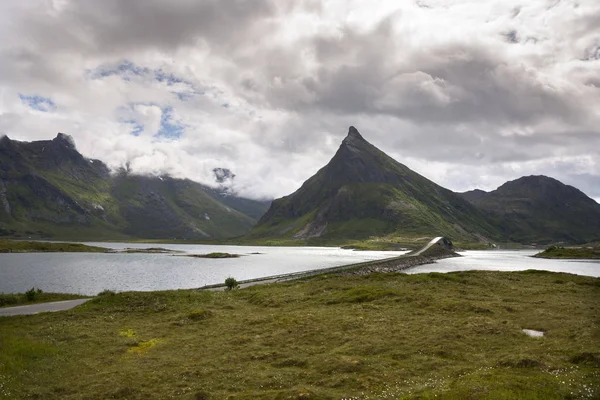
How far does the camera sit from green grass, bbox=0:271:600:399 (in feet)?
83.3

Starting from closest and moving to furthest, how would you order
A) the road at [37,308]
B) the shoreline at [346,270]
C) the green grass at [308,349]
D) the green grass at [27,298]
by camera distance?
the green grass at [308,349]
the road at [37,308]
the green grass at [27,298]
the shoreline at [346,270]

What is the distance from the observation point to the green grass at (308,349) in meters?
25.4

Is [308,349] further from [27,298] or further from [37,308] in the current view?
[27,298]

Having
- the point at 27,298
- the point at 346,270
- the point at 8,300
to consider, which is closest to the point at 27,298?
the point at 27,298

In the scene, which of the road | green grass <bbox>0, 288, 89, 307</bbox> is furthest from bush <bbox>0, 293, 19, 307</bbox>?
the road

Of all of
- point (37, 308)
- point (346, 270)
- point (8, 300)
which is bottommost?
point (346, 270)

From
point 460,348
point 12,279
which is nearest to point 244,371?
point 460,348

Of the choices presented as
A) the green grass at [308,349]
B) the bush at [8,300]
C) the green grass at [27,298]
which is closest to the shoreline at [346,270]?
the green grass at [27,298]

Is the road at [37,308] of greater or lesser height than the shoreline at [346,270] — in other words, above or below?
above

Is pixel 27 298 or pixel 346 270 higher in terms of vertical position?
pixel 27 298

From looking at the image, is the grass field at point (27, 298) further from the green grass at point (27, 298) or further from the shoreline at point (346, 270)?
the shoreline at point (346, 270)

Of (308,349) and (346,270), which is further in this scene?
(346,270)

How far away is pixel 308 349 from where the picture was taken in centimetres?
3556

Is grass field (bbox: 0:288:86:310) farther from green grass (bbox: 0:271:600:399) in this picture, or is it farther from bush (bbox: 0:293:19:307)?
green grass (bbox: 0:271:600:399)
